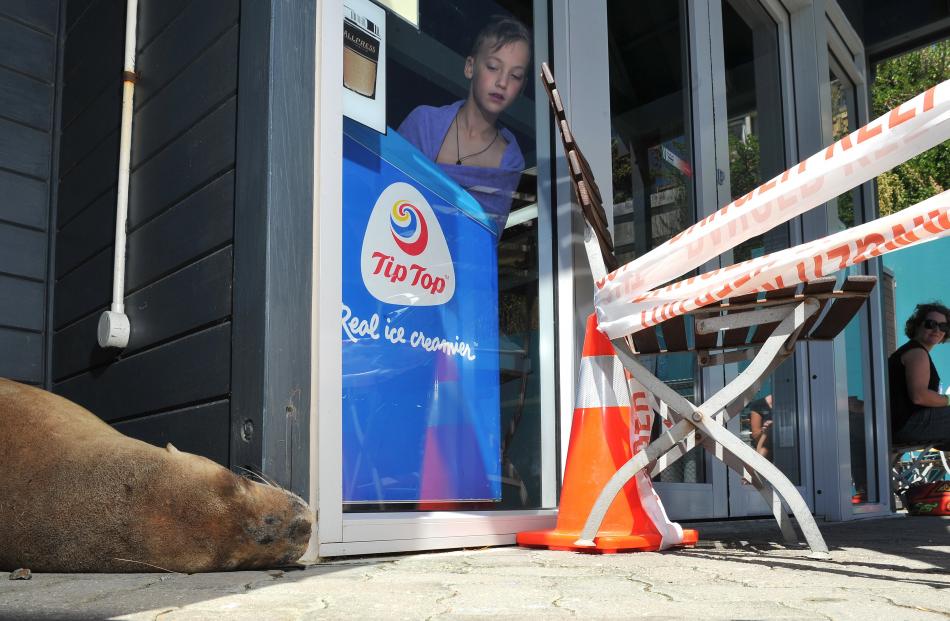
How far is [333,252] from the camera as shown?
226cm

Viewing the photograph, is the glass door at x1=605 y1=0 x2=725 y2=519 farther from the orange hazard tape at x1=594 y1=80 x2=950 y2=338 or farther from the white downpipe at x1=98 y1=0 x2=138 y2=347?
the white downpipe at x1=98 y1=0 x2=138 y2=347

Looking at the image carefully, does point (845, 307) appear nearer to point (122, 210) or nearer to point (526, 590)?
point (526, 590)

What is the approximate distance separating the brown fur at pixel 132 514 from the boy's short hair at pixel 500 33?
169cm

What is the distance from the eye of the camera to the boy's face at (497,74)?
291 cm

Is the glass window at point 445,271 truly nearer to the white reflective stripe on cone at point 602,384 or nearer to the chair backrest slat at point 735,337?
the white reflective stripe on cone at point 602,384

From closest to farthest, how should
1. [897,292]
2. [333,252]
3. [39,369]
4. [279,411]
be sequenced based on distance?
[279,411] < [333,252] < [39,369] < [897,292]

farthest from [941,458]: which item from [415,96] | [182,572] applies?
[182,572]

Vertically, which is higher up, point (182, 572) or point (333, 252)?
point (333, 252)

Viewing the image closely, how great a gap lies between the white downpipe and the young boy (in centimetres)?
98

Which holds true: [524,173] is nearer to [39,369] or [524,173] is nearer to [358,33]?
[358,33]

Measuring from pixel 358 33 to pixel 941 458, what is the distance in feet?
23.9

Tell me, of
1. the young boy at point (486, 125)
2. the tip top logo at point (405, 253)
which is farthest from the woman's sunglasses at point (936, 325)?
the tip top logo at point (405, 253)

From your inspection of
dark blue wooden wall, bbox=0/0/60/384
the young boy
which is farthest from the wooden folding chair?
dark blue wooden wall, bbox=0/0/60/384

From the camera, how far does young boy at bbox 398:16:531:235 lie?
2.71 metres
